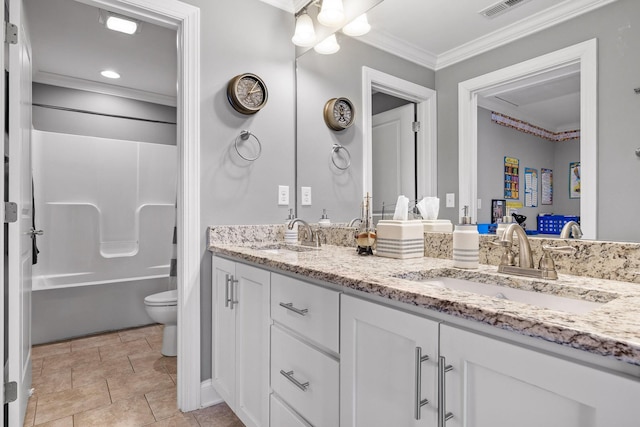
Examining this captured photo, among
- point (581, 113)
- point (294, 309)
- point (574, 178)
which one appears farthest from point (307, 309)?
point (581, 113)

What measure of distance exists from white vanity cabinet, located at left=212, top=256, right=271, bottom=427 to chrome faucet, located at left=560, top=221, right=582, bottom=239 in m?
0.99

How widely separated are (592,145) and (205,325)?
1835 millimetres

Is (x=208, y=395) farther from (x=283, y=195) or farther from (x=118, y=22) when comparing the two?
(x=118, y=22)

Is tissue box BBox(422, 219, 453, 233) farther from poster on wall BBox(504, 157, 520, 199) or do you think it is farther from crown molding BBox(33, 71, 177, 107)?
crown molding BBox(33, 71, 177, 107)

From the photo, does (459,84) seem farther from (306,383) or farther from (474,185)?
(306,383)

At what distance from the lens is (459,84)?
55.7 inches

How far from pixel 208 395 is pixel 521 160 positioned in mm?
1845

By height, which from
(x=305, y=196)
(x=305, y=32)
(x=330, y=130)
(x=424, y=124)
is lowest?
(x=305, y=196)

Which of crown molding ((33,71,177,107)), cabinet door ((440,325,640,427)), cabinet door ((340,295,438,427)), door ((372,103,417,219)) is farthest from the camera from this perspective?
crown molding ((33,71,177,107))

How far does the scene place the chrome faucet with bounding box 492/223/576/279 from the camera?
103 cm

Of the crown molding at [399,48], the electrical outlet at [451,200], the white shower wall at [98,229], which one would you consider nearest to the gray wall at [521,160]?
the electrical outlet at [451,200]

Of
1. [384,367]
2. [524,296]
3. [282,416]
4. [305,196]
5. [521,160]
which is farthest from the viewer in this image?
[305,196]

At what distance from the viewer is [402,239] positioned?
144 cm

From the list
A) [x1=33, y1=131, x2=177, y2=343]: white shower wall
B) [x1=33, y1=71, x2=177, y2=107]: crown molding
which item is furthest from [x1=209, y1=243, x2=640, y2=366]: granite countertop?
[x1=33, y1=71, x2=177, y2=107]: crown molding
